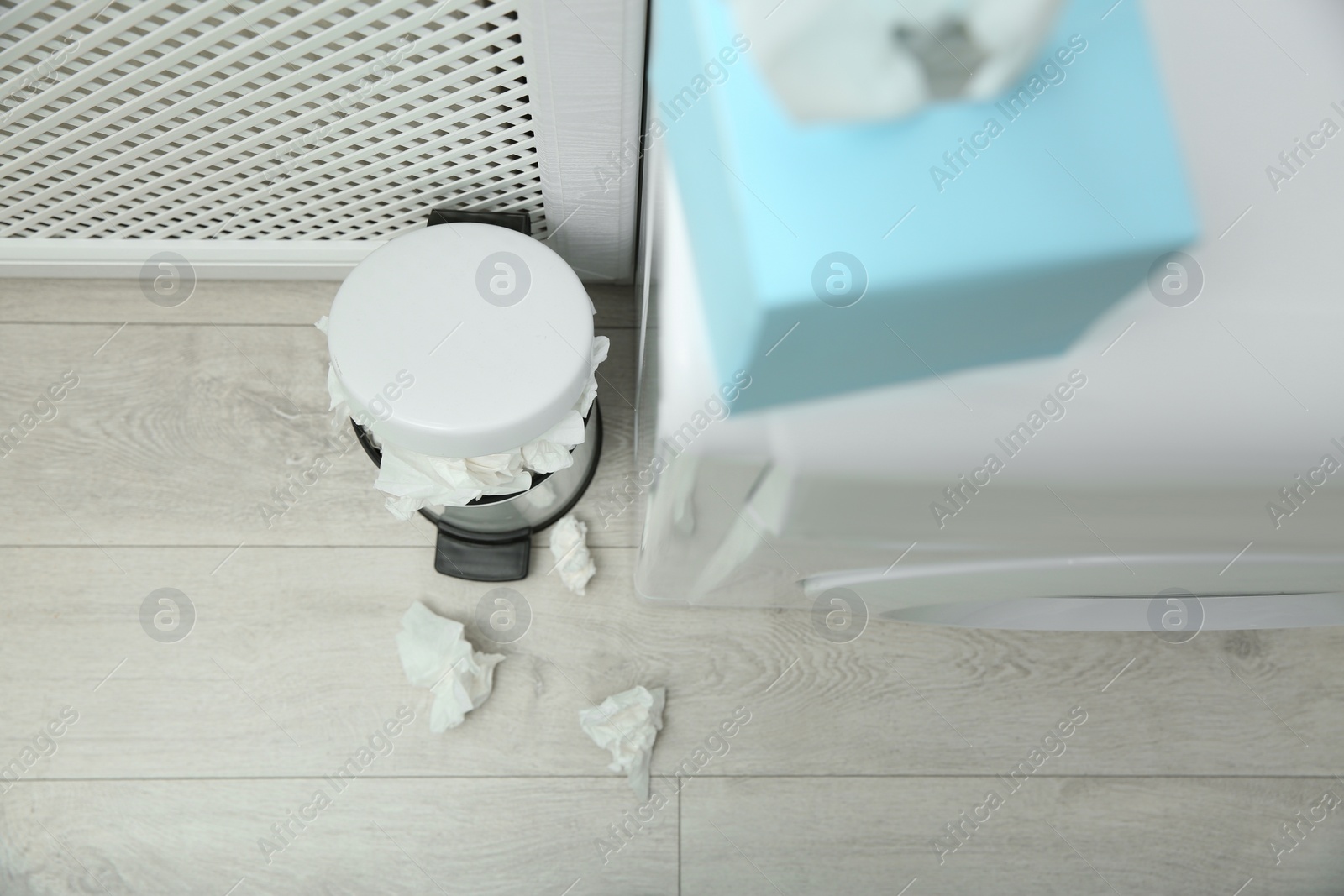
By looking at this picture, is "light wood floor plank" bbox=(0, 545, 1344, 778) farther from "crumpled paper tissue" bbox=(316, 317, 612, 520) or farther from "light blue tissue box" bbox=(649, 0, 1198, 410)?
"light blue tissue box" bbox=(649, 0, 1198, 410)

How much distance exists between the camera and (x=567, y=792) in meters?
0.83

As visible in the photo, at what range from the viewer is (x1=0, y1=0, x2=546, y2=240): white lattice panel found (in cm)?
61

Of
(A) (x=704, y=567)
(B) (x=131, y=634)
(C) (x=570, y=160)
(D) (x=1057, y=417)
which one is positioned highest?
(D) (x=1057, y=417)

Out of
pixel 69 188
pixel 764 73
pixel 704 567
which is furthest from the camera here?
pixel 69 188

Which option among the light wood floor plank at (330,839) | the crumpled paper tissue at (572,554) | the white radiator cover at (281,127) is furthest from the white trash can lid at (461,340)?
the light wood floor plank at (330,839)

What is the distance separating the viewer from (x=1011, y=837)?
0.84 m

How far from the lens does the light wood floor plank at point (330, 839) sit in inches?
31.8

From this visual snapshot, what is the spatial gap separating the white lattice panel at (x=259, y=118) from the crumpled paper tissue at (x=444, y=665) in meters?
0.37

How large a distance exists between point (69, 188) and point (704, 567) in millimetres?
642

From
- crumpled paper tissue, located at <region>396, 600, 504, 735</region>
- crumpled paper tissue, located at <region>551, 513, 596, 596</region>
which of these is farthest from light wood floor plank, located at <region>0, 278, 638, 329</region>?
crumpled paper tissue, located at <region>396, 600, 504, 735</region>

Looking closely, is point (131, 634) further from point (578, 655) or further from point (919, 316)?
point (919, 316)

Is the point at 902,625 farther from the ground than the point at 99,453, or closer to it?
farther from the ground

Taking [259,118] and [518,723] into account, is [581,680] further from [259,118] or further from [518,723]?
[259,118]

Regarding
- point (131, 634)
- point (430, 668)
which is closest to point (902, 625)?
point (430, 668)
